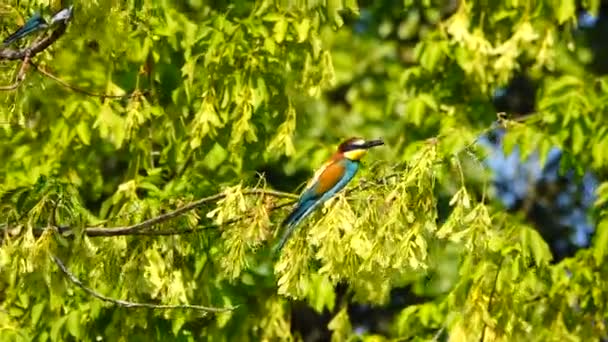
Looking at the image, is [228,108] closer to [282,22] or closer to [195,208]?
[282,22]

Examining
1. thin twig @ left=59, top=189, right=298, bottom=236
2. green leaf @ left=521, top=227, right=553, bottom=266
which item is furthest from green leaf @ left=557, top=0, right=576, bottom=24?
thin twig @ left=59, top=189, right=298, bottom=236

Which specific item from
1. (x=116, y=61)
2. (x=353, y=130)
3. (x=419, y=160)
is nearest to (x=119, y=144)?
(x=116, y=61)

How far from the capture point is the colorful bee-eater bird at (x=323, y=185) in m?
3.84

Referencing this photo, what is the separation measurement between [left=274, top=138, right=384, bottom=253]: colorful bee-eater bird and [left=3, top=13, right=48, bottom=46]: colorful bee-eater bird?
0.77 metres

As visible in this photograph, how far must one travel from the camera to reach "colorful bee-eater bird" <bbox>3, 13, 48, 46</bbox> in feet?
12.4

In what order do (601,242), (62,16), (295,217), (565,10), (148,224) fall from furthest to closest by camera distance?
(565,10) < (601,242) < (148,224) < (295,217) < (62,16)

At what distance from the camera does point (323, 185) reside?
3.89 metres

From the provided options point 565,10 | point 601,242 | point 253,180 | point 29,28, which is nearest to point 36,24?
point 29,28

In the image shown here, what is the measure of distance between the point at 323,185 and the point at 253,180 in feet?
4.03

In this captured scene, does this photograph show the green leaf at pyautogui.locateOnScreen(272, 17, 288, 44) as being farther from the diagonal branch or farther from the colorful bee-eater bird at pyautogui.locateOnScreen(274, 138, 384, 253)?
the diagonal branch

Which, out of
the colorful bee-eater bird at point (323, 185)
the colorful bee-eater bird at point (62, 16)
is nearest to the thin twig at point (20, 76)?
the colorful bee-eater bird at point (62, 16)

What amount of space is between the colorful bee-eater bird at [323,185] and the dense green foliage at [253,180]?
5cm

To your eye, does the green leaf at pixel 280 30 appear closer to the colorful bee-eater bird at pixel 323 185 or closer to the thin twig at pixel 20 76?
the colorful bee-eater bird at pixel 323 185

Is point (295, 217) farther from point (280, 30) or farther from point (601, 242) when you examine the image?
point (601, 242)
